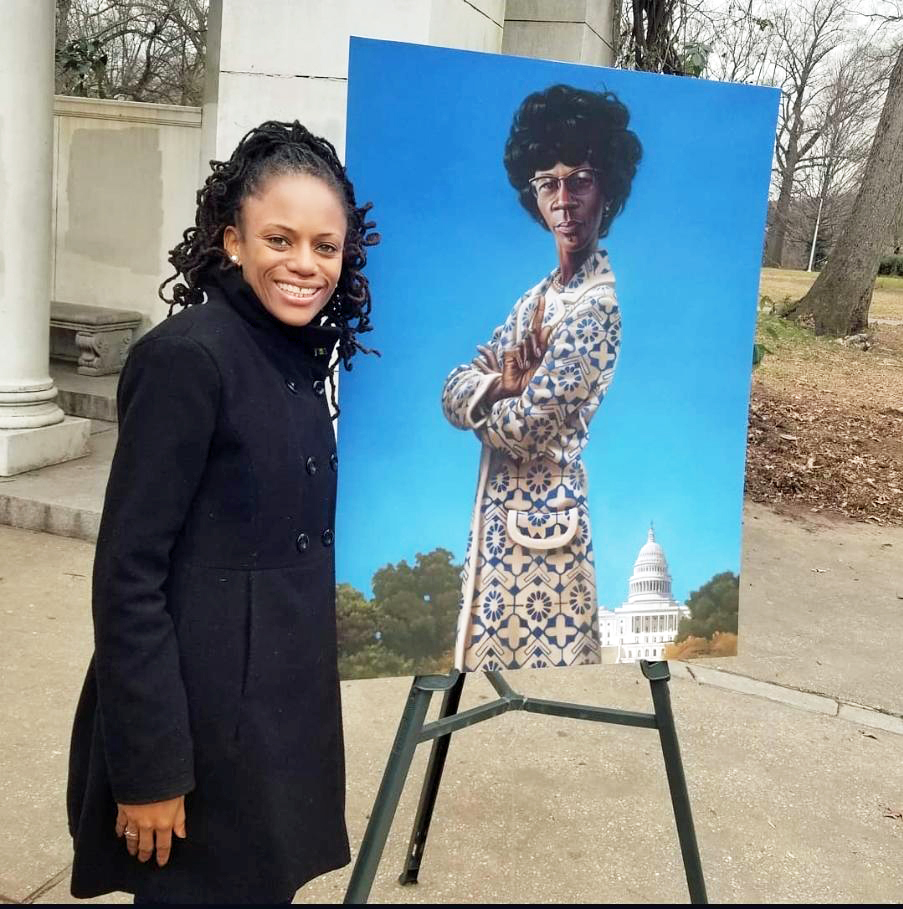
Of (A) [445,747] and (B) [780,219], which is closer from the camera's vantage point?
(A) [445,747]

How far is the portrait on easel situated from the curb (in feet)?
6.65

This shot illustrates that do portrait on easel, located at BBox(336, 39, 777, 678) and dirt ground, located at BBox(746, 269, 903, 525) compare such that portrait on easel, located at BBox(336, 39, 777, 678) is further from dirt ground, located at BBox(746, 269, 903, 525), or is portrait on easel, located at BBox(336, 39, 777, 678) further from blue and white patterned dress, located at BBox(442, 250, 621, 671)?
dirt ground, located at BBox(746, 269, 903, 525)

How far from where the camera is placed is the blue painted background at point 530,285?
1879 mm

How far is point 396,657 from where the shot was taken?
6.59 feet

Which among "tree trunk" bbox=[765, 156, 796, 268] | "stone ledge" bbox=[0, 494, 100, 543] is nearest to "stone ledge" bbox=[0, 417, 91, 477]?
"stone ledge" bbox=[0, 494, 100, 543]

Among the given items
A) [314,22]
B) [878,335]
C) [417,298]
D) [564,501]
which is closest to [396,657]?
[564,501]

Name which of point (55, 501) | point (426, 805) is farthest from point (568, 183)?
point (55, 501)

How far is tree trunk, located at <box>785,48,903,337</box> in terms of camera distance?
1082 centimetres

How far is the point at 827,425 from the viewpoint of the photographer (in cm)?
906

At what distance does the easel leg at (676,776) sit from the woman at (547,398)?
0.19 metres

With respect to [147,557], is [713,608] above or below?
below

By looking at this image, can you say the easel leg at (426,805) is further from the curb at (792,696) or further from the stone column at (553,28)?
the stone column at (553,28)

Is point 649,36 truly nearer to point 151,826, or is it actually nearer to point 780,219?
point 151,826

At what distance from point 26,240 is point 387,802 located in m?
4.64
